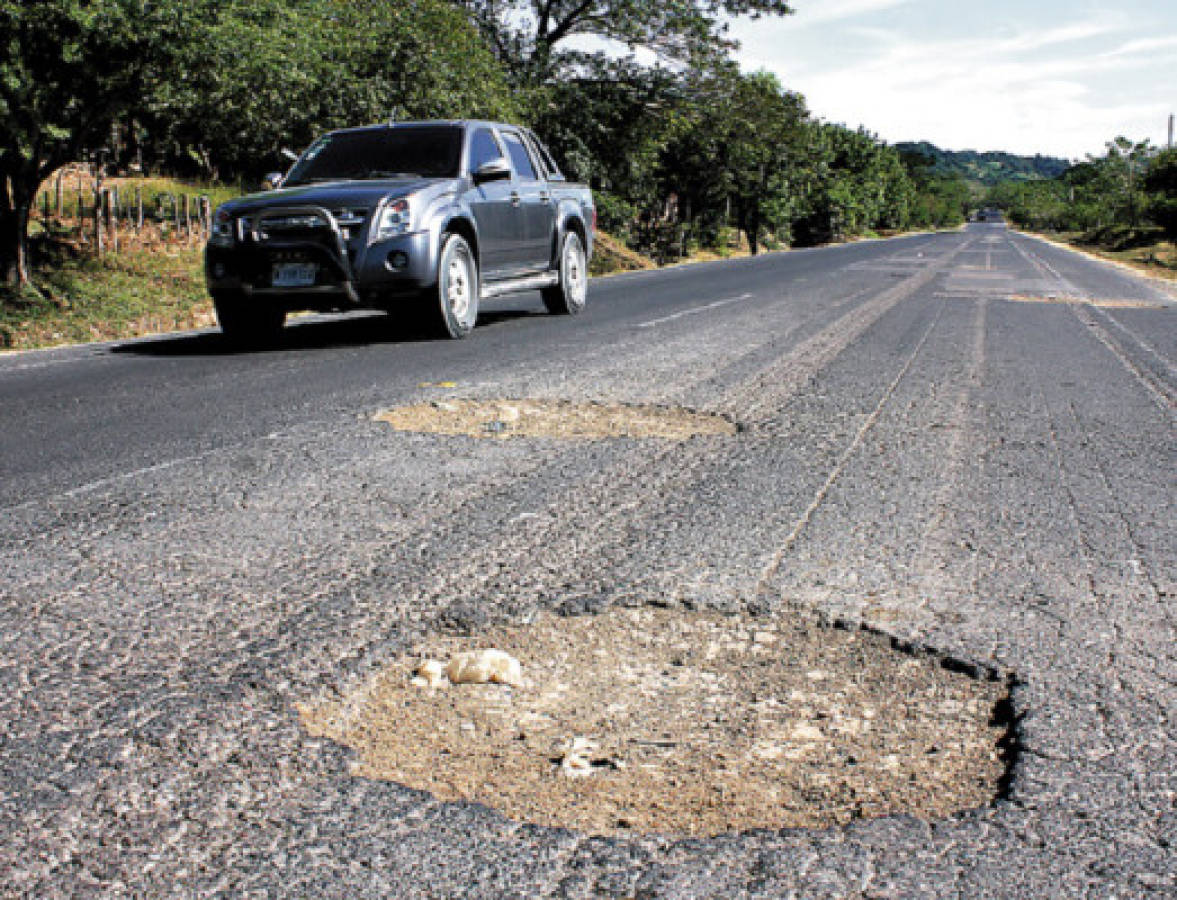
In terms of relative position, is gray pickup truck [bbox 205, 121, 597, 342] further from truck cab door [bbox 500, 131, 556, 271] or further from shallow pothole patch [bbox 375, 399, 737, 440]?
shallow pothole patch [bbox 375, 399, 737, 440]

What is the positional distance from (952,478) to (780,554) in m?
1.53

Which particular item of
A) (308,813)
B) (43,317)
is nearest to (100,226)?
(43,317)

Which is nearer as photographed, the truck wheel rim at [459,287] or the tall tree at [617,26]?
the truck wheel rim at [459,287]

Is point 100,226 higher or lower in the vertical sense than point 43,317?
higher

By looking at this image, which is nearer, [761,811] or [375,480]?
[761,811]

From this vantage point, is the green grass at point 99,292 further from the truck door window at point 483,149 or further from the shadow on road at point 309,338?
the truck door window at point 483,149

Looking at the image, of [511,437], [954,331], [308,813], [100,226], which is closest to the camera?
[308,813]

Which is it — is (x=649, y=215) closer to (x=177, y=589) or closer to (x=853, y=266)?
(x=853, y=266)

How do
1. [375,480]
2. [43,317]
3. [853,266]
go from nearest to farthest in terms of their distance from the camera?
[375,480] → [43,317] → [853,266]

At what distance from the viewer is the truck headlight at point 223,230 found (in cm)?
952

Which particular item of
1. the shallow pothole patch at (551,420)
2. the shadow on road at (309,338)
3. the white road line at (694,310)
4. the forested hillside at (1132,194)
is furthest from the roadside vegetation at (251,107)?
the forested hillside at (1132,194)

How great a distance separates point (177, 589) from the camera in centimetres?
340

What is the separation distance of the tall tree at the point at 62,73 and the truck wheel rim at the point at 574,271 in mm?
4575

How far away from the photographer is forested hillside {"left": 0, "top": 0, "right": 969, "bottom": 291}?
1198 centimetres
